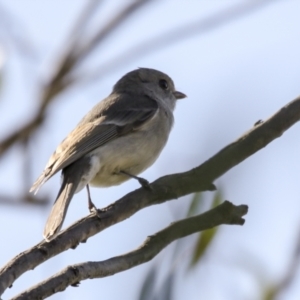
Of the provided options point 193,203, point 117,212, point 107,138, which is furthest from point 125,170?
point 193,203

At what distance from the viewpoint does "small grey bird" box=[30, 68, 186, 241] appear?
450 cm

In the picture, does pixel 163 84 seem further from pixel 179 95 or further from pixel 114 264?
pixel 114 264

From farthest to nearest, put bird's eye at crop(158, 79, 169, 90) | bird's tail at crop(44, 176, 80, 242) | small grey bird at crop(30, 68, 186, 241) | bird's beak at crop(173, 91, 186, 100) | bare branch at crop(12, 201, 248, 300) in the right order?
bird's eye at crop(158, 79, 169, 90) < bird's beak at crop(173, 91, 186, 100) < small grey bird at crop(30, 68, 186, 241) < bird's tail at crop(44, 176, 80, 242) < bare branch at crop(12, 201, 248, 300)

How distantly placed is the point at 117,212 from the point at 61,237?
0.46m

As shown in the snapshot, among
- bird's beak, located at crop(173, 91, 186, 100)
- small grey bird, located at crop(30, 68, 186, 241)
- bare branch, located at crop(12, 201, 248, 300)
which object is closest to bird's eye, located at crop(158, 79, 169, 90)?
bird's beak, located at crop(173, 91, 186, 100)

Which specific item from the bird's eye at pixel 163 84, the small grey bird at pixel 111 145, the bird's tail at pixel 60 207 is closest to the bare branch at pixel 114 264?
the bird's tail at pixel 60 207

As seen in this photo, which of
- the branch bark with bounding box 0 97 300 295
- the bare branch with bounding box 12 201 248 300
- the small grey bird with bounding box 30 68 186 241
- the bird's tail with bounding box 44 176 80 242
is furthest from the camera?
the small grey bird with bounding box 30 68 186 241

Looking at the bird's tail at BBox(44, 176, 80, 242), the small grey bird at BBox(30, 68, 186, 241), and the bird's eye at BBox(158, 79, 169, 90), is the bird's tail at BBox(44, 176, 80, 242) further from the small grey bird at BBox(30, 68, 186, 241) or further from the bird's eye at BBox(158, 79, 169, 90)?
the bird's eye at BBox(158, 79, 169, 90)

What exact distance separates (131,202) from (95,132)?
1.68 m

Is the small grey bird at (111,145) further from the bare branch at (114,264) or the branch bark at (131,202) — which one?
the bare branch at (114,264)

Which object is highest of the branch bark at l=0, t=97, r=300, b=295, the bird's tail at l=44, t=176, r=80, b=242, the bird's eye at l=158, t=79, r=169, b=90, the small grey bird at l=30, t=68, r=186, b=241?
the bird's eye at l=158, t=79, r=169, b=90

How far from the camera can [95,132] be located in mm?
5094

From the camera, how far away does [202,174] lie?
174 cm

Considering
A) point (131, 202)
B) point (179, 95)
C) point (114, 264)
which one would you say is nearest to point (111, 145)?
point (131, 202)
